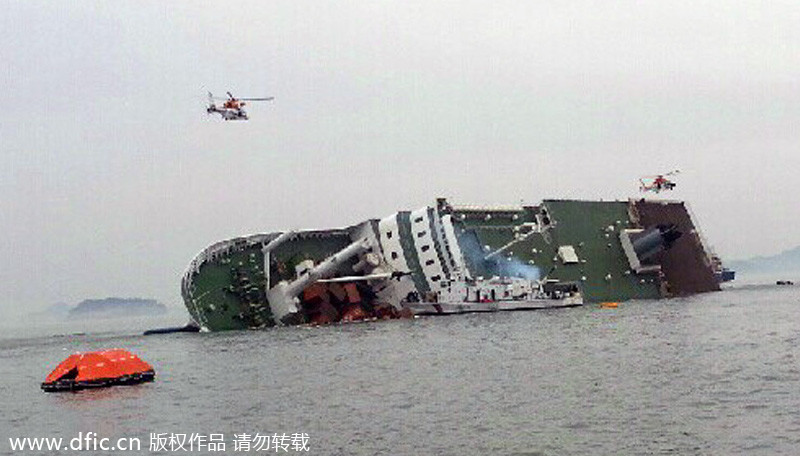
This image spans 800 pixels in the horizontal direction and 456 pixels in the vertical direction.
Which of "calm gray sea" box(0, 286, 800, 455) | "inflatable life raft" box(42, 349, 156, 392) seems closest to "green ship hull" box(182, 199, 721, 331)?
"calm gray sea" box(0, 286, 800, 455)

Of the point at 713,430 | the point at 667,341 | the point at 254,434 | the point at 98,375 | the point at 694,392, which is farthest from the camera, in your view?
the point at 667,341

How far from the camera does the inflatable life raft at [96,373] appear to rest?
48781 mm

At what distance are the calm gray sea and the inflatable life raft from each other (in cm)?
137

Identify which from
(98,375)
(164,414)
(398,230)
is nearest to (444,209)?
(398,230)

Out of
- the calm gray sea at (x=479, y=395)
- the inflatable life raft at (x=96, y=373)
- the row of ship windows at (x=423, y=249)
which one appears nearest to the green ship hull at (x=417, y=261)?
the row of ship windows at (x=423, y=249)

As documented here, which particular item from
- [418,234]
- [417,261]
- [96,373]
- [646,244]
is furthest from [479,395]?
[646,244]

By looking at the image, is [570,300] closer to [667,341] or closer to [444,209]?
[444,209]

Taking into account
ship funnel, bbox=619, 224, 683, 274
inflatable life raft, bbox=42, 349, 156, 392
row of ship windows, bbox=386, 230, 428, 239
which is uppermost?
row of ship windows, bbox=386, 230, 428, 239

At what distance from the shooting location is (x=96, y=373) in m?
48.9

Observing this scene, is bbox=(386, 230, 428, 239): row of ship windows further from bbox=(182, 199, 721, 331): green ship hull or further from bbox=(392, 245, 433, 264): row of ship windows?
bbox=(392, 245, 433, 264): row of ship windows

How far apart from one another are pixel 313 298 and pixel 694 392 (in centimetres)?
7121

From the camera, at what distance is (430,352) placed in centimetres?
5916

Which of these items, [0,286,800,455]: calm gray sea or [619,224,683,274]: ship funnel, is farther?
[619,224,683,274]: ship funnel

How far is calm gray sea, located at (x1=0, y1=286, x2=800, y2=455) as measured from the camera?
28.0 metres
